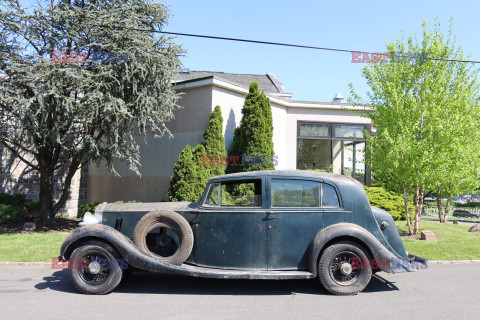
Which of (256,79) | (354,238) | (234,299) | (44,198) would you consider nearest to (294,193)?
(354,238)

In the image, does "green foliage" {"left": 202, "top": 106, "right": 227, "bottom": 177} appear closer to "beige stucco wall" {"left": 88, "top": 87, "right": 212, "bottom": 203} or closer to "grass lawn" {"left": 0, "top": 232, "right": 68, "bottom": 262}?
"beige stucco wall" {"left": 88, "top": 87, "right": 212, "bottom": 203}

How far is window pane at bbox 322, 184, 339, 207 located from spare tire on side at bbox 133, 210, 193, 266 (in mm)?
2126

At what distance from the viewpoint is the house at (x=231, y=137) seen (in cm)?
1243

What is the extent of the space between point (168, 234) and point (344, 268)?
2.72 m

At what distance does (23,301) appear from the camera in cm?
456

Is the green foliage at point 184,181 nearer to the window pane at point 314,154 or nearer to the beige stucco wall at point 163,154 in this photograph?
the beige stucco wall at point 163,154

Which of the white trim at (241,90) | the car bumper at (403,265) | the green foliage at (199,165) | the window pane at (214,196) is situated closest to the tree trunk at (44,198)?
the green foliage at (199,165)

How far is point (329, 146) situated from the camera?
50.3 ft

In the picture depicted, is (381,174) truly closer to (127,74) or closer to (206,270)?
(206,270)

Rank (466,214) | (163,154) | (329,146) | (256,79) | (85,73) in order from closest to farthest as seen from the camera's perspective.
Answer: (85,73) → (163,154) → (329,146) → (256,79) → (466,214)

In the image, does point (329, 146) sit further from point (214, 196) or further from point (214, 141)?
point (214, 196)

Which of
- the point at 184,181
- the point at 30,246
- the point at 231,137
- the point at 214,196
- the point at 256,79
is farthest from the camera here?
the point at 256,79

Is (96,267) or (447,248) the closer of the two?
(96,267)

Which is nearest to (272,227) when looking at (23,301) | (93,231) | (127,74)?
(93,231)
